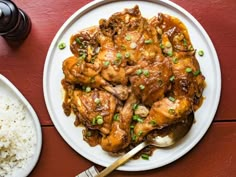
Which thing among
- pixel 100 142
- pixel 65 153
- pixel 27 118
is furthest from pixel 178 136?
pixel 27 118

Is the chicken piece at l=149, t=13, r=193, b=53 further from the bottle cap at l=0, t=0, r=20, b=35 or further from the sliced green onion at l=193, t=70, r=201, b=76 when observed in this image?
the bottle cap at l=0, t=0, r=20, b=35

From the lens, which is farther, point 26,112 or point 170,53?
point 26,112

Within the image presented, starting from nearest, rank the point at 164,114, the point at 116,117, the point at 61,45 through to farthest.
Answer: the point at 164,114
the point at 116,117
the point at 61,45

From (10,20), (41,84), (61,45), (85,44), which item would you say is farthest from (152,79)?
(10,20)

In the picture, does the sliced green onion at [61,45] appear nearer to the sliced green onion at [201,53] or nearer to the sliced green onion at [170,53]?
the sliced green onion at [170,53]

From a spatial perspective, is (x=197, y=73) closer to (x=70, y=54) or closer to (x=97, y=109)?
(x=97, y=109)

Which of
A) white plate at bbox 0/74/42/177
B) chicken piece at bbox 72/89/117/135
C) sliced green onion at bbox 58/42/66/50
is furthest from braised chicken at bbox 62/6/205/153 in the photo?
white plate at bbox 0/74/42/177

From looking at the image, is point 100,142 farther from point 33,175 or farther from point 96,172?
point 33,175
